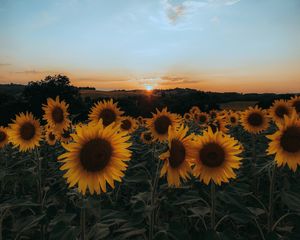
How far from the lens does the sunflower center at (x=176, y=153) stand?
4.01 meters

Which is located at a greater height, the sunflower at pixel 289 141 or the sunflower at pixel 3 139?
the sunflower at pixel 289 141

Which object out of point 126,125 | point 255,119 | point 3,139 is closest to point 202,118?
point 255,119

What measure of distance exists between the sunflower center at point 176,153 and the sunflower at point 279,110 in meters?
6.05

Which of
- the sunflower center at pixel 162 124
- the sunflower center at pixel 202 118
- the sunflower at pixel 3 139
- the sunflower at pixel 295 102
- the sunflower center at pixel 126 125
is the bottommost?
the sunflower at pixel 3 139

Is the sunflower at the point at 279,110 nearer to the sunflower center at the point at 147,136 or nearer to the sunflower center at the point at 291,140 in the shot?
the sunflower center at the point at 147,136

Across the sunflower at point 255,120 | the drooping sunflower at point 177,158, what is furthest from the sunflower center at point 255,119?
the drooping sunflower at point 177,158

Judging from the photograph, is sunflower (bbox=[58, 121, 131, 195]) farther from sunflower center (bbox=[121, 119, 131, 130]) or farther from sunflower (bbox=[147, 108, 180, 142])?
sunflower center (bbox=[121, 119, 131, 130])

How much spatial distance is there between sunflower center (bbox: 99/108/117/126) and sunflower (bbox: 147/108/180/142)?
946mm

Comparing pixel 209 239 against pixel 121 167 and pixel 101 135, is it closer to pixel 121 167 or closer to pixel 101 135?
pixel 121 167

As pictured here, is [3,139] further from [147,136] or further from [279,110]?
[279,110]

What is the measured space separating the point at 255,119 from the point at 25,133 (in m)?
5.89

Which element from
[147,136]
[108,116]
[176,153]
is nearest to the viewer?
[176,153]

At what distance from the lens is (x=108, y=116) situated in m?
6.86

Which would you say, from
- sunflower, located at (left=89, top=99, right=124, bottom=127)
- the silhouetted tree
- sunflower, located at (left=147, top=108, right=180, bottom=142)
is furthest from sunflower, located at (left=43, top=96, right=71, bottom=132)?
the silhouetted tree
